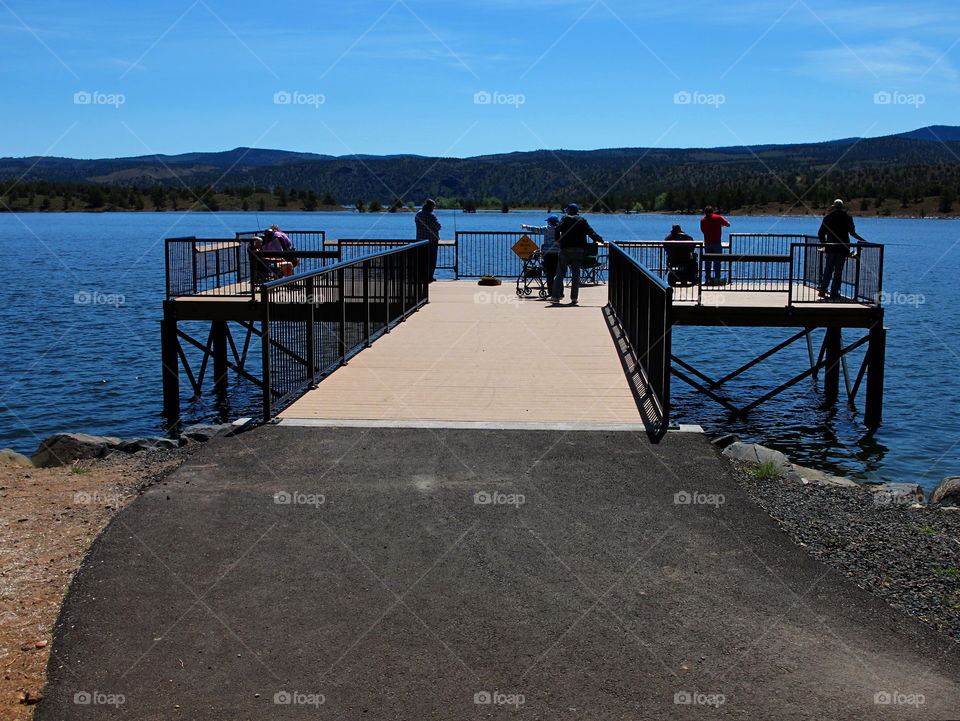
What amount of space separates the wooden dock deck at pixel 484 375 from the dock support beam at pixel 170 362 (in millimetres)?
4468

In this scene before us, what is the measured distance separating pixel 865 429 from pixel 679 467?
13.0m

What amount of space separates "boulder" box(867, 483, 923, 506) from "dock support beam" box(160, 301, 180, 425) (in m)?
12.8

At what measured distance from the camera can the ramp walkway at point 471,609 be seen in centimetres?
553

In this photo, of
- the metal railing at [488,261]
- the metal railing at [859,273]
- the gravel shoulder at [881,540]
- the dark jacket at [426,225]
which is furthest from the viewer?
the metal railing at [488,261]

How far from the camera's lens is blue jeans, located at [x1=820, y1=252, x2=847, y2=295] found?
20188 millimetres

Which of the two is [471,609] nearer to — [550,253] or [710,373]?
[550,253]

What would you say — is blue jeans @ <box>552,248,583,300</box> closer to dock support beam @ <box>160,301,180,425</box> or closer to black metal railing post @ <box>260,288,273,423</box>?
dock support beam @ <box>160,301,180,425</box>

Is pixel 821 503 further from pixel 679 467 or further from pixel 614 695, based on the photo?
pixel 614 695

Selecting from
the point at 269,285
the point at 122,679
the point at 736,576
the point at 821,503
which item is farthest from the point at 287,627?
the point at 269,285

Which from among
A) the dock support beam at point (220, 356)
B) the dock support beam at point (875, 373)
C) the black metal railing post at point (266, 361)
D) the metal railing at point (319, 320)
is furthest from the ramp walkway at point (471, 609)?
the dock support beam at point (220, 356)

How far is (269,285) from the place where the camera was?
11.3 metres

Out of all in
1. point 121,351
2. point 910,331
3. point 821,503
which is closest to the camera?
point 821,503

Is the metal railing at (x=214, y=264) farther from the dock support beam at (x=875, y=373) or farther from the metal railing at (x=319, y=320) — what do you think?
the dock support beam at (x=875, y=373)

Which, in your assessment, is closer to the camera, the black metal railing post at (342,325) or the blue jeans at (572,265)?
the black metal railing post at (342,325)
